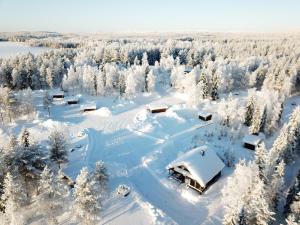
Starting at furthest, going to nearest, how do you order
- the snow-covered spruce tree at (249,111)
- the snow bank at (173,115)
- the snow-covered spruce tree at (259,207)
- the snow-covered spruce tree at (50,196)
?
the snow bank at (173,115)
the snow-covered spruce tree at (249,111)
the snow-covered spruce tree at (50,196)
the snow-covered spruce tree at (259,207)

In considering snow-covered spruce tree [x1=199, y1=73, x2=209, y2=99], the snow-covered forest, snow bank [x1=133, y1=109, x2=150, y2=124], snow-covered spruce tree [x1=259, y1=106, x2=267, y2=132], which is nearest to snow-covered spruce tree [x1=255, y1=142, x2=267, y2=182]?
the snow-covered forest

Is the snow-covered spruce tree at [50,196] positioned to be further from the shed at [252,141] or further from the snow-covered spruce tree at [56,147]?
the shed at [252,141]

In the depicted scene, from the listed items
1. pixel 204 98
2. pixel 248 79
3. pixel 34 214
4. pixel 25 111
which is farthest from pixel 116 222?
pixel 248 79

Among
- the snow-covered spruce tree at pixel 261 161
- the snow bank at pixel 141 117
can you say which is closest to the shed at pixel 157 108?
the snow bank at pixel 141 117

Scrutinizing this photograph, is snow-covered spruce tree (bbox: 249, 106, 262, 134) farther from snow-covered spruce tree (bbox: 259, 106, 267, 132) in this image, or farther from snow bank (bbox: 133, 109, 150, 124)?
snow bank (bbox: 133, 109, 150, 124)

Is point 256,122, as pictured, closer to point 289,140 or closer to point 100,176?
point 289,140

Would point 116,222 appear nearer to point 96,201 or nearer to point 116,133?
point 96,201
